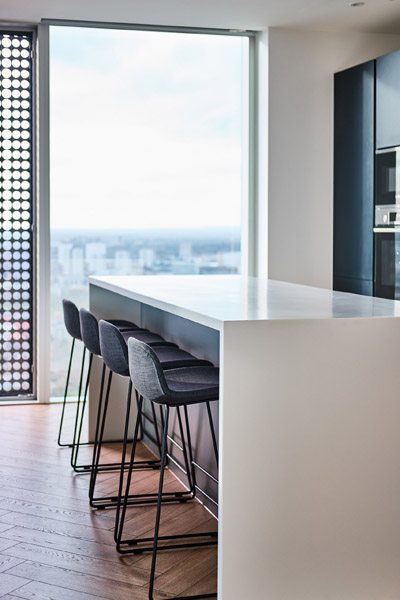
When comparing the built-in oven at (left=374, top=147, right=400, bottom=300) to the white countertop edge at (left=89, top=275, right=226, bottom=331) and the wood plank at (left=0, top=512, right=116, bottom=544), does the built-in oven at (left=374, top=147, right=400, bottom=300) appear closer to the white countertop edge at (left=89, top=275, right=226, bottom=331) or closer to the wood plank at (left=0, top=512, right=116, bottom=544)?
the white countertop edge at (left=89, top=275, right=226, bottom=331)

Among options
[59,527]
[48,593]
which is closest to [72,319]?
[59,527]

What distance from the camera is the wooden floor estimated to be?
3.27 meters

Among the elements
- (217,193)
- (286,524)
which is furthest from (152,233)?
(286,524)

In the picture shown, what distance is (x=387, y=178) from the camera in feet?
20.2

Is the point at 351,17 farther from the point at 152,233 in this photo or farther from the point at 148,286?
the point at 148,286

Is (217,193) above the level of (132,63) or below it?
below

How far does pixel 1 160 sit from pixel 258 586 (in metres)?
4.44

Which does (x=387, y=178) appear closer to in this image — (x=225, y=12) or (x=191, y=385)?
(x=225, y=12)

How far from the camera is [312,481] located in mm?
2975

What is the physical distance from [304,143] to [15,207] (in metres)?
2.21

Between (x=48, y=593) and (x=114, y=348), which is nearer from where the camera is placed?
(x=48, y=593)

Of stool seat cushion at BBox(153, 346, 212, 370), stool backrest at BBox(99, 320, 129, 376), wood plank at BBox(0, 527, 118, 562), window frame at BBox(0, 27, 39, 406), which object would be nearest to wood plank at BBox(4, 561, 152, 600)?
wood plank at BBox(0, 527, 118, 562)

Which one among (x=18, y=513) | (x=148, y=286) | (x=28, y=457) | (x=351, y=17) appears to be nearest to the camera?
(x=18, y=513)

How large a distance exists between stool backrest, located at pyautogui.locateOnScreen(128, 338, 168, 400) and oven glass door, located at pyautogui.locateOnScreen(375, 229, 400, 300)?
3129 millimetres
